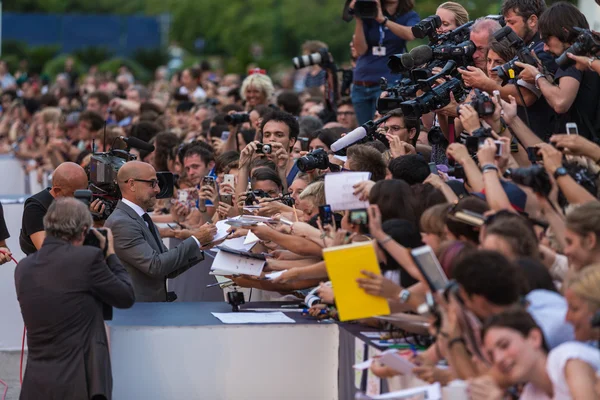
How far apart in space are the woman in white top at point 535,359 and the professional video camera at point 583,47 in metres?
2.47

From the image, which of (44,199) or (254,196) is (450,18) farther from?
(44,199)

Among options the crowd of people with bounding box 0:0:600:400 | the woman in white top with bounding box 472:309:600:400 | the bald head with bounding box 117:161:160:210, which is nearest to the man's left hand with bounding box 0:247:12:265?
the crowd of people with bounding box 0:0:600:400

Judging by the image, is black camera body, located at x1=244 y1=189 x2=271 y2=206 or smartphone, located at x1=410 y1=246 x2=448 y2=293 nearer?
smartphone, located at x1=410 y1=246 x2=448 y2=293

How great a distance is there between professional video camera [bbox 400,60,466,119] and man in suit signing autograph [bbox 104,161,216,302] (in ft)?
6.26

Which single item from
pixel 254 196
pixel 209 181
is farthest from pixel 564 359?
pixel 209 181

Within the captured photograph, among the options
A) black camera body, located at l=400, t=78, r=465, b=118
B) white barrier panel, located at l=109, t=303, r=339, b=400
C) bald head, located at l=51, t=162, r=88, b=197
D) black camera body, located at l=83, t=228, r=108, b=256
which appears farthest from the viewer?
bald head, located at l=51, t=162, r=88, b=197

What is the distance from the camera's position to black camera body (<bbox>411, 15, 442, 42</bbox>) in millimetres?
8258

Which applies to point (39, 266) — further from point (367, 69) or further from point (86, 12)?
point (86, 12)

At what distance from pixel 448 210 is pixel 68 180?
3.71 meters

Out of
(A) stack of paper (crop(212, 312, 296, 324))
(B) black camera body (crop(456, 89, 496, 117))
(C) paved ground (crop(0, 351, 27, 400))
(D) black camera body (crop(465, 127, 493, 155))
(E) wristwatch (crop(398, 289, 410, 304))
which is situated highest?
(B) black camera body (crop(456, 89, 496, 117))

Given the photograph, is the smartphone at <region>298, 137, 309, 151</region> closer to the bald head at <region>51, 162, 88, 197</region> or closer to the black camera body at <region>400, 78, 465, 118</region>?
the bald head at <region>51, 162, 88, 197</region>

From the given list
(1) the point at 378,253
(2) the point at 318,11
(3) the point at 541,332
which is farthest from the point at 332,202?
(2) the point at 318,11

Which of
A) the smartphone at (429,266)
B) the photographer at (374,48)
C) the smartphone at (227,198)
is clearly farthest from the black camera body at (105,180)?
the smartphone at (429,266)

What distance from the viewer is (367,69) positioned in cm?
1131
